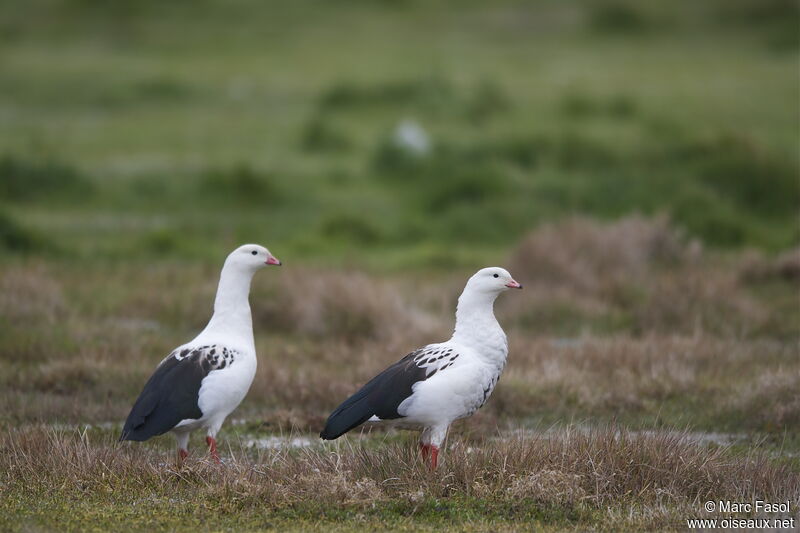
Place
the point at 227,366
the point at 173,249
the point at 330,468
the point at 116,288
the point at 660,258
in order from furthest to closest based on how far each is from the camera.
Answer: the point at 173,249 < the point at 660,258 < the point at 116,288 < the point at 227,366 < the point at 330,468

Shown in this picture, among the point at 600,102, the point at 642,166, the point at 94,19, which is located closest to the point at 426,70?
the point at 600,102

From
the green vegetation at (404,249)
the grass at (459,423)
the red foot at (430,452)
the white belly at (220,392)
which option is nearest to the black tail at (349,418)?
the green vegetation at (404,249)

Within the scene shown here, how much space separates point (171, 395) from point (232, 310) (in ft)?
3.33

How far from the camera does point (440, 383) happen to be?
7.95m

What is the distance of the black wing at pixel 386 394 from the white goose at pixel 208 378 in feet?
2.79

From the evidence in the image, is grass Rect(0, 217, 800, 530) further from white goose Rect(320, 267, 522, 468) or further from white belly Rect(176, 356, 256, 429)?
white belly Rect(176, 356, 256, 429)

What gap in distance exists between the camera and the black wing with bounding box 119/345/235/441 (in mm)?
8078

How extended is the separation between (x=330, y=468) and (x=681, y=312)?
7680 mm

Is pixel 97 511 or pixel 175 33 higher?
pixel 175 33

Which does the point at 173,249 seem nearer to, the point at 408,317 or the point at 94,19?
the point at 408,317

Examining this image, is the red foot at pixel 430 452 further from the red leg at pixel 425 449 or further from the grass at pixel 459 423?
the grass at pixel 459 423

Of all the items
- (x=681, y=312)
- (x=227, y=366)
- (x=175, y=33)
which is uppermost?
(x=175, y=33)

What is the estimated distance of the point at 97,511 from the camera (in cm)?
705

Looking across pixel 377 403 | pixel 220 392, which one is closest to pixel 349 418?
pixel 377 403
